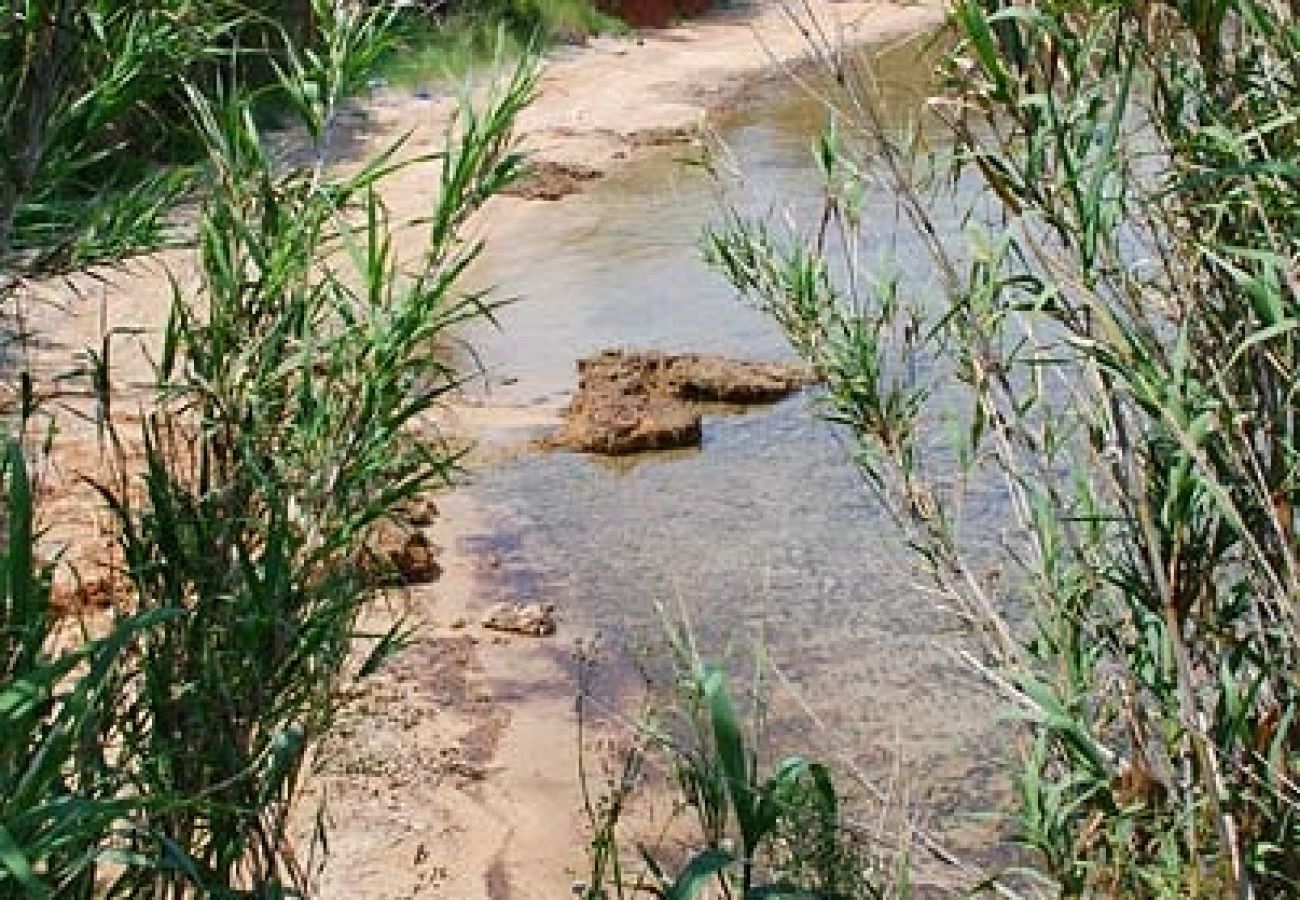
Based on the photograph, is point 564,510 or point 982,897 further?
point 564,510

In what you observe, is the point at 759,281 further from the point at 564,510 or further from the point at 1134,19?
the point at 564,510

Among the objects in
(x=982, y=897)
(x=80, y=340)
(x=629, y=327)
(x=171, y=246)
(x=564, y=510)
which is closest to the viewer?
(x=982, y=897)

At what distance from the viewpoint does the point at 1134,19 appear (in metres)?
2.65

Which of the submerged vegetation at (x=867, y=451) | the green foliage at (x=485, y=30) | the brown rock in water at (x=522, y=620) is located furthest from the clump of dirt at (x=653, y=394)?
the submerged vegetation at (x=867, y=451)

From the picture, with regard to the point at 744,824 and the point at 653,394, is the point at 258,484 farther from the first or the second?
the point at 653,394

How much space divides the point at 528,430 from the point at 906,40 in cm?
753

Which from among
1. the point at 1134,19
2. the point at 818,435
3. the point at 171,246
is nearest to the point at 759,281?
the point at 171,246

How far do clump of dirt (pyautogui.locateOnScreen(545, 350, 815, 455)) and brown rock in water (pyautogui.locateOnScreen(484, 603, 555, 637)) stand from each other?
2.29 metres

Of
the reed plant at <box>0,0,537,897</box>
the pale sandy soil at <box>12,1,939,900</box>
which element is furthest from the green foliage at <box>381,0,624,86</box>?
the reed plant at <box>0,0,537,897</box>

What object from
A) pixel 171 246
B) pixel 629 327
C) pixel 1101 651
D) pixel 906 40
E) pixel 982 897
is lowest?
pixel 629 327

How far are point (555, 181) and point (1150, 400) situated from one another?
49.9 feet

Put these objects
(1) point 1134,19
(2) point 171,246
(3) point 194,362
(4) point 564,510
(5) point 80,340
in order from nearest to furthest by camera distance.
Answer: (1) point 1134,19, (3) point 194,362, (2) point 171,246, (4) point 564,510, (5) point 80,340

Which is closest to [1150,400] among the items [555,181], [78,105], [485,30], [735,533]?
[78,105]

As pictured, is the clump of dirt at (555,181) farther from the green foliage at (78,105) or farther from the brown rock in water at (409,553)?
the green foliage at (78,105)
